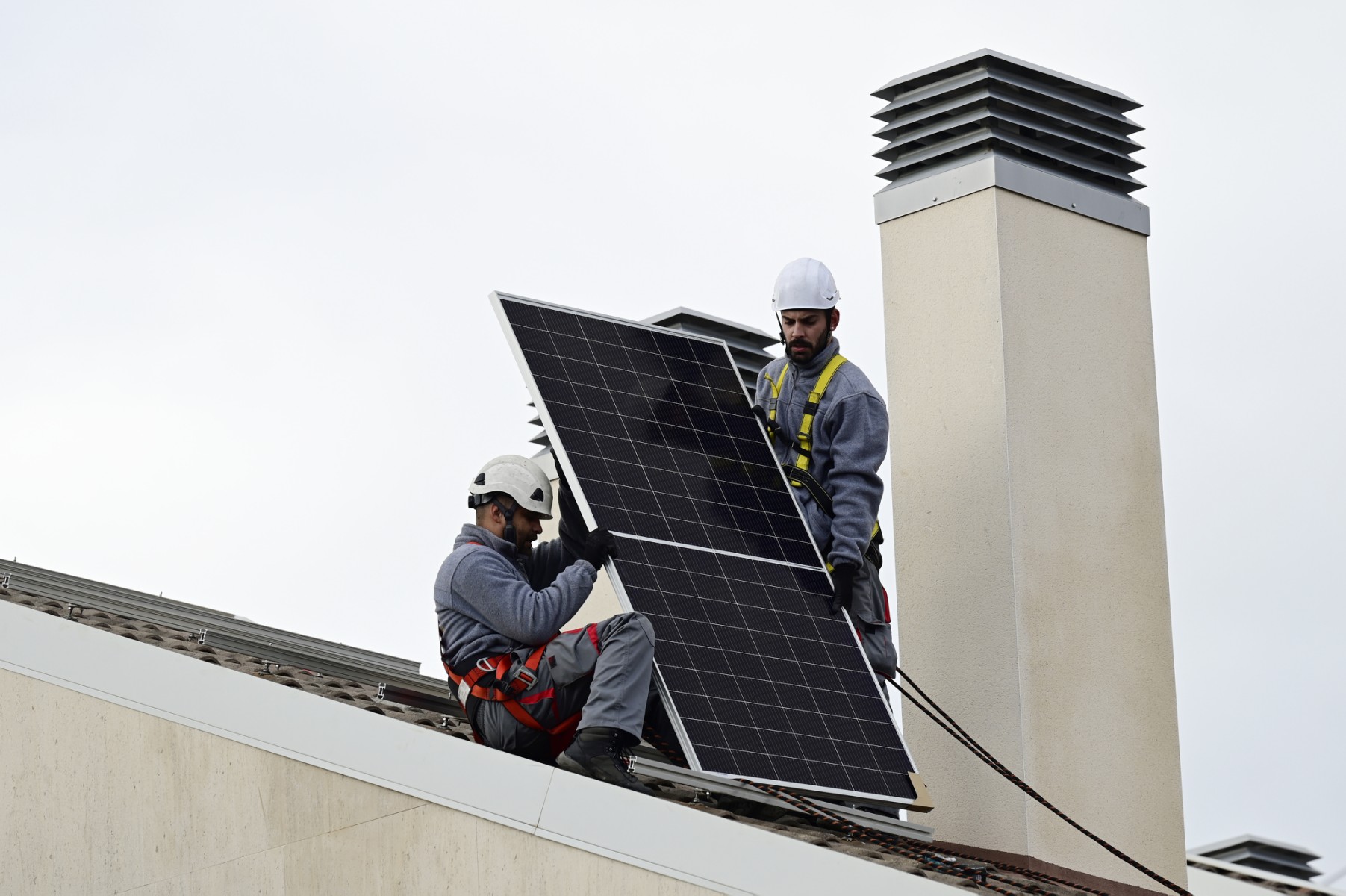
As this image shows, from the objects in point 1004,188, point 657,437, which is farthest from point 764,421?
point 1004,188

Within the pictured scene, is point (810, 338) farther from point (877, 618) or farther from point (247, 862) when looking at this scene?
point (247, 862)

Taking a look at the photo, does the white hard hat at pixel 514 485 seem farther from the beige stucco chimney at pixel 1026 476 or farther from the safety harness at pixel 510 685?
the beige stucco chimney at pixel 1026 476

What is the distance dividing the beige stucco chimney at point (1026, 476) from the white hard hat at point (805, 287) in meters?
1.22

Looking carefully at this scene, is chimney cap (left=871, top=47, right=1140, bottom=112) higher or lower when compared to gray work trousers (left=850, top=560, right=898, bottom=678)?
higher

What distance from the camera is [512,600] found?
7.94 m

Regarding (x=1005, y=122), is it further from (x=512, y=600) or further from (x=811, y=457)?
(x=512, y=600)

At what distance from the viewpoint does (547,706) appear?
7.98 metres

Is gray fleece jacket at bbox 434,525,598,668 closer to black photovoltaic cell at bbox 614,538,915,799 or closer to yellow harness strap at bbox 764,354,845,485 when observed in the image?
black photovoltaic cell at bbox 614,538,915,799

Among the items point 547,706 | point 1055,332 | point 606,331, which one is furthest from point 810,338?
point 547,706

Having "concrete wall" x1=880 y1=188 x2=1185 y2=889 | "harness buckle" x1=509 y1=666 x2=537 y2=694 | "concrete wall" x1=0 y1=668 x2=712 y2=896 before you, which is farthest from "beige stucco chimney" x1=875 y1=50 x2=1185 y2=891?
"concrete wall" x1=0 y1=668 x2=712 y2=896

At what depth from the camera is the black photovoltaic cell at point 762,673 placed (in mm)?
8164

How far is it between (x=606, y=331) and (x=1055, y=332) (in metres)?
2.77

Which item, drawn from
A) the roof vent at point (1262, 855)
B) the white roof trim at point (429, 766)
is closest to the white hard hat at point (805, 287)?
the white roof trim at point (429, 766)

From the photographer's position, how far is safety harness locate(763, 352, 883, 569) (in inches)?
374
